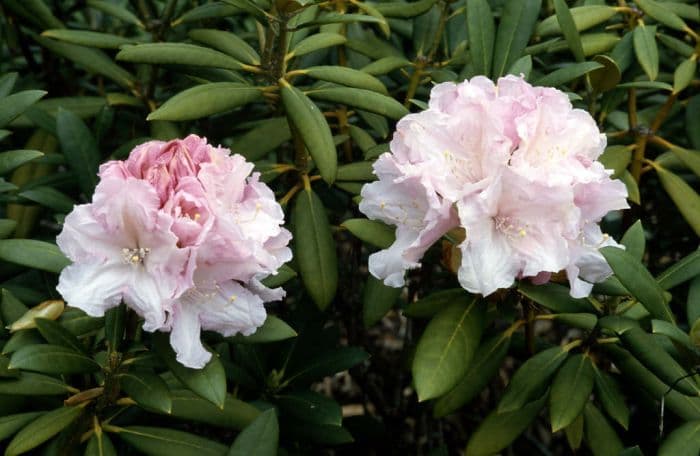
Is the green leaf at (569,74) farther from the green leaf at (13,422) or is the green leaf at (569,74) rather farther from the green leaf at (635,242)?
the green leaf at (13,422)

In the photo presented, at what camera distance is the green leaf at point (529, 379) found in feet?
5.83

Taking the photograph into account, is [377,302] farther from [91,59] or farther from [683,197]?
[91,59]

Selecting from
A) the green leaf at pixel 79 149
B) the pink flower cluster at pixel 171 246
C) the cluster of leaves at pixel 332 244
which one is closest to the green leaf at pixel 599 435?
the cluster of leaves at pixel 332 244

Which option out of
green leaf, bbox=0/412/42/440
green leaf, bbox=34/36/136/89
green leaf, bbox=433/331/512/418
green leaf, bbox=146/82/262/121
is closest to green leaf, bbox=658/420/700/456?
green leaf, bbox=433/331/512/418

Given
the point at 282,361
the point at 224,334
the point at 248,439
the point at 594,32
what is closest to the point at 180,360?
the point at 224,334

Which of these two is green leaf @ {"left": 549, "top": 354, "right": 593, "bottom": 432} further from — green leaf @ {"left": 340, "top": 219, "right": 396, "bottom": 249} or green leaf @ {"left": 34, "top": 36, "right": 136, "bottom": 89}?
green leaf @ {"left": 34, "top": 36, "right": 136, "bottom": 89}

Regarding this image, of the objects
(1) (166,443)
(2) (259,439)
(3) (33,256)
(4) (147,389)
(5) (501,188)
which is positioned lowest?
(1) (166,443)

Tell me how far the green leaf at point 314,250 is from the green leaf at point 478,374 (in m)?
0.31

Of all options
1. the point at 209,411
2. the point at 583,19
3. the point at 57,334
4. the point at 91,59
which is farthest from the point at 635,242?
the point at 91,59

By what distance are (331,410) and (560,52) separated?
1135mm

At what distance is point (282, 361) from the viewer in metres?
2.18

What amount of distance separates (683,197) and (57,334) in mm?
1420

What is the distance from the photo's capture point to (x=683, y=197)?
7.08 feet

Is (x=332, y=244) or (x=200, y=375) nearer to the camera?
(x=200, y=375)
